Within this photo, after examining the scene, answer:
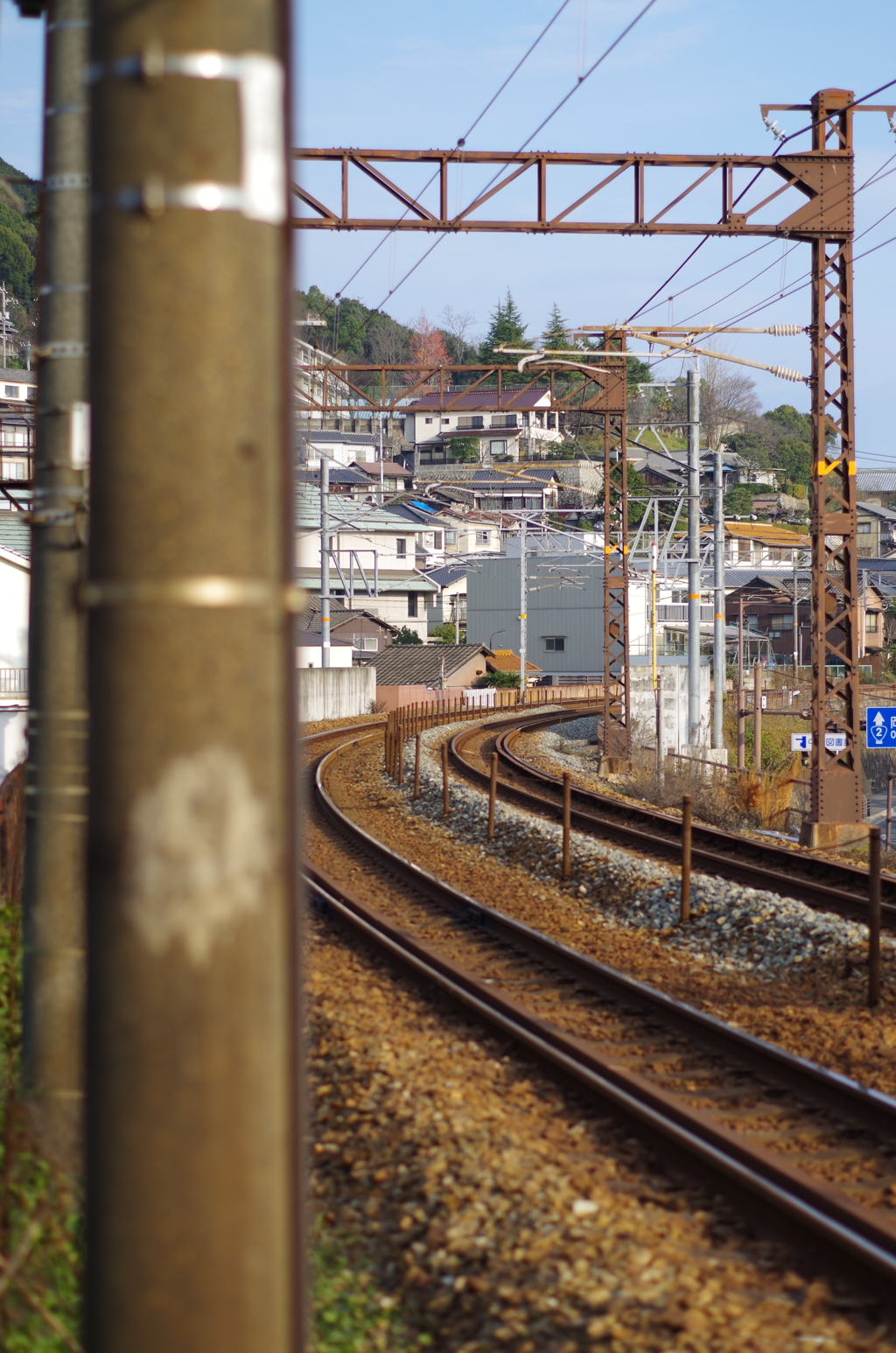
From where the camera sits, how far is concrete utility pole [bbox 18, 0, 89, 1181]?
5.04 m

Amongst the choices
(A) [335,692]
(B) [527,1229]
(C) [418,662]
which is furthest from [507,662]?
(B) [527,1229]

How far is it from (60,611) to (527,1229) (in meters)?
3.21

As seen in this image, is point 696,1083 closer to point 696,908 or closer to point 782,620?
point 696,908

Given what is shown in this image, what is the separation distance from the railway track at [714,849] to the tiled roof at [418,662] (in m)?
Answer: 32.6

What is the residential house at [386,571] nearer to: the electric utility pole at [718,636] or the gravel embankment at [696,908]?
the electric utility pole at [718,636]

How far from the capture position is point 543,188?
15586mm

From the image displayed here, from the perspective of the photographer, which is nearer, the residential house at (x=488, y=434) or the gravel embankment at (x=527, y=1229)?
the gravel embankment at (x=527, y=1229)

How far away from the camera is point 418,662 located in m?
59.9

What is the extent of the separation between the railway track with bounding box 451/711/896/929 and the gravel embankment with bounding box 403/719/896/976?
0.48 meters

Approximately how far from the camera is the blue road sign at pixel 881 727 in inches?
635

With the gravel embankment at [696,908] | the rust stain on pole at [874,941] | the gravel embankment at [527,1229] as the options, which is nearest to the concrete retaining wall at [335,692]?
the gravel embankment at [696,908]

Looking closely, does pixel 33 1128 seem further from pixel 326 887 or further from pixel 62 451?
pixel 326 887

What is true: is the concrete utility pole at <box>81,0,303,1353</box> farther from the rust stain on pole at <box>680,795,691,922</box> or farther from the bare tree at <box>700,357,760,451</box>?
the bare tree at <box>700,357,760,451</box>

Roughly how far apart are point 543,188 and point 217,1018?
1520cm
